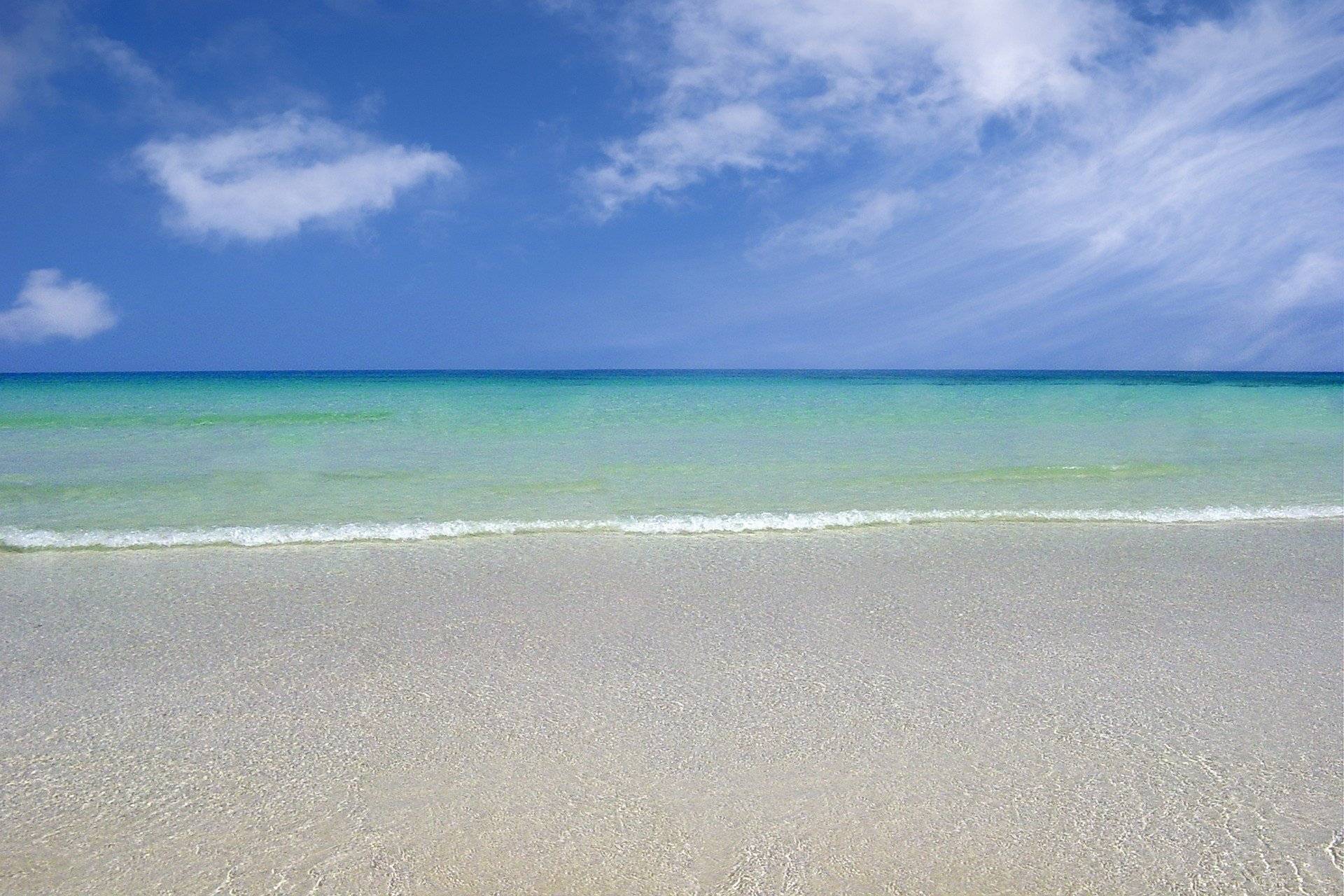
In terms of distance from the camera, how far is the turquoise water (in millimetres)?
6664

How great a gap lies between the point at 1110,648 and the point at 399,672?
125 inches

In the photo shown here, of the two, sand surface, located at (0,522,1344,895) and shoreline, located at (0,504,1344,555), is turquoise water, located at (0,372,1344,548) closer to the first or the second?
shoreline, located at (0,504,1344,555)

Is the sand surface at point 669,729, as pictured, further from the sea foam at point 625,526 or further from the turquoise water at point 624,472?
the turquoise water at point 624,472

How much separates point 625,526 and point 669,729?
3.47 meters

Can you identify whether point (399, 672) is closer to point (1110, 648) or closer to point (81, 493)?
point (1110, 648)

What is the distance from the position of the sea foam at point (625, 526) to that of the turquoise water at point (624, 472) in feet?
0.10

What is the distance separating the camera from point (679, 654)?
3734 mm

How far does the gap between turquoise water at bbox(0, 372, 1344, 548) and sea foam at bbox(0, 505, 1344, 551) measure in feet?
0.10

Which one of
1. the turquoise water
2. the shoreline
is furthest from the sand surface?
the turquoise water

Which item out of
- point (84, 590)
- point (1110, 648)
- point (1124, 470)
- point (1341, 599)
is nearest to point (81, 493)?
point (84, 590)

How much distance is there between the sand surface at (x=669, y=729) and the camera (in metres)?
2.25

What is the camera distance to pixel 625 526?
21.0 feet

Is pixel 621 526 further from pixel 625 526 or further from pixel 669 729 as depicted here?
pixel 669 729

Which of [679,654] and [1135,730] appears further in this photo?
[679,654]
